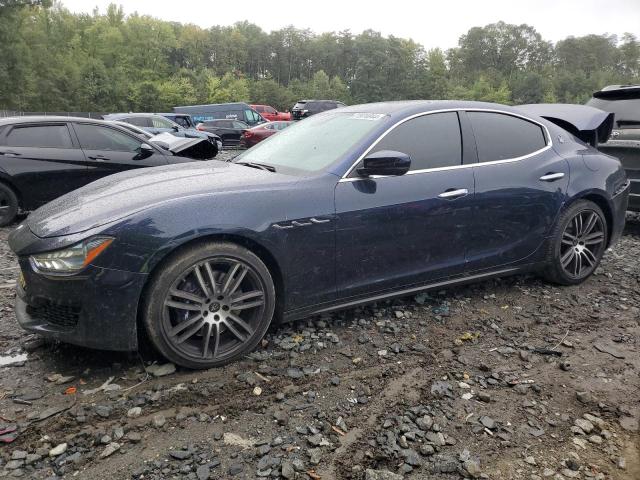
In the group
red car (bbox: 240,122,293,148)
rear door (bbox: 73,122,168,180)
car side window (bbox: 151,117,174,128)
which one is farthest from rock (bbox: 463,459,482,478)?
red car (bbox: 240,122,293,148)

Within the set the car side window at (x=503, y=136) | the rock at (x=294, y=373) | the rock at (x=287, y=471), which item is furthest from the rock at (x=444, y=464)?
the car side window at (x=503, y=136)

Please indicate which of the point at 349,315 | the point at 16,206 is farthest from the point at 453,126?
the point at 16,206

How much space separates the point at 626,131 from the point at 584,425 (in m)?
4.85

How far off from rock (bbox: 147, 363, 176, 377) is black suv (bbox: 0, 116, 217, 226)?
11.8ft

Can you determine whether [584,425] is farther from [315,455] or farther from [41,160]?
[41,160]

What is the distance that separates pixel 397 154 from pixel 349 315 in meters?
1.24

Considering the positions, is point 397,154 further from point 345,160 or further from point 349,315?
point 349,315

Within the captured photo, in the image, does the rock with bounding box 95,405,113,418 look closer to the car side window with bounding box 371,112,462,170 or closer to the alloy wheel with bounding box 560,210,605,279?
the car side window with bounding box 371,112,462,170

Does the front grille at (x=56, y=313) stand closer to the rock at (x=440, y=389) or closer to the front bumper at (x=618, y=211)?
the rock at (x=440, y=389)

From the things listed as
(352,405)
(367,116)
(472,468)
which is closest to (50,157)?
(367,116)

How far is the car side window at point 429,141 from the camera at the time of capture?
3.45 m

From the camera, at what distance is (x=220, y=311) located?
2.87m

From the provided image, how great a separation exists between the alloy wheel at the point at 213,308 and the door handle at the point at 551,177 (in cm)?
247

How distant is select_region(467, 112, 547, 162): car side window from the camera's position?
3795 millimetres
